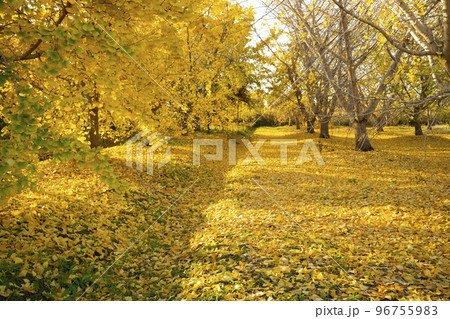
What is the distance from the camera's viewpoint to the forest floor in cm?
404

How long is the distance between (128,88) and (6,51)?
6.25 feet

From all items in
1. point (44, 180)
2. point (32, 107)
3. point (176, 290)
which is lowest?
point (176, 290)

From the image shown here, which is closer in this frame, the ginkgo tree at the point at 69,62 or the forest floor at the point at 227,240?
the ginkgo tree at the point at 69,62

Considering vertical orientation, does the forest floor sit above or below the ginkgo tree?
below

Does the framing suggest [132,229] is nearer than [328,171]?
Yes

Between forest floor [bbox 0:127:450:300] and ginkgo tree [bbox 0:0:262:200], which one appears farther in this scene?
forest floor [bbox 0:127:450:300]

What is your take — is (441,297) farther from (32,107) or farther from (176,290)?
(32,107)

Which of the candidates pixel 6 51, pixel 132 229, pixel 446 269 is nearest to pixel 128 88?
pixel 6 51

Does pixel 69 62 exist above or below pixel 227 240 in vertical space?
above

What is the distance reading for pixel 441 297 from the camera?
3.62m

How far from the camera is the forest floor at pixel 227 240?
4.04 metres

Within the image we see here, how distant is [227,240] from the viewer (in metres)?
5.91

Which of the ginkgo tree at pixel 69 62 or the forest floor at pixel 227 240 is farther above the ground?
the ginkgo tree at pixel 69 62

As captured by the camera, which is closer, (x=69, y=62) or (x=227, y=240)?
(x=69, y=62)
